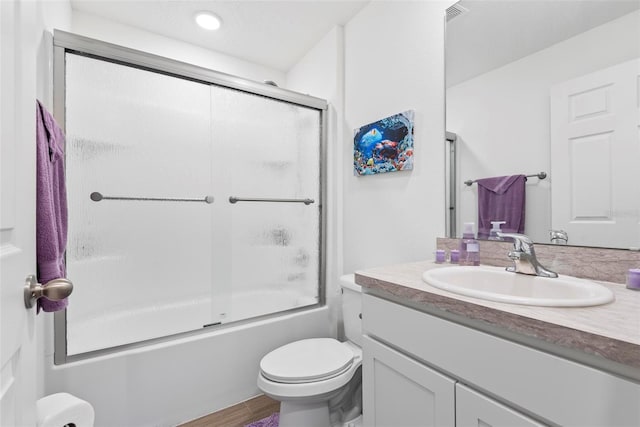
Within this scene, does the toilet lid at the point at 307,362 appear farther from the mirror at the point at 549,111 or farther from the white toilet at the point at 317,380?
the mirror at the point at 549,111

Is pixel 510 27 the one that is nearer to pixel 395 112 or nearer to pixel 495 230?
pixel 395 112

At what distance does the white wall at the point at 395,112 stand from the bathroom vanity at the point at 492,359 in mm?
561

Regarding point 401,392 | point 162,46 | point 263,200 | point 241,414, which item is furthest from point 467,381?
point 162,46

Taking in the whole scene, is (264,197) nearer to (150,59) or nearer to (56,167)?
Answer: (150,59)

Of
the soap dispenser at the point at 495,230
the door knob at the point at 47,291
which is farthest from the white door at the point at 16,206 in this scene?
the soap dispenser at the point at 495,230

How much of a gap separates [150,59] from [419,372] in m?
1.75

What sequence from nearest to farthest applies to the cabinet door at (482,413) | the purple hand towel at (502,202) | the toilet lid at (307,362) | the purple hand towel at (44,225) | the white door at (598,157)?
the cabinet door at (482,413), the purple hand towel at (44,225), the white door at (598,157), the purple hand towel at (502,202), the toilet lid at (307,362)

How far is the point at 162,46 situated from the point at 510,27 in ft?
6.86

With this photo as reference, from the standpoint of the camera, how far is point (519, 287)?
3.10 feet

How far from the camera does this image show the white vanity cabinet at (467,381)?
0.51m

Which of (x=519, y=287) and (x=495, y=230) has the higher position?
(x=495, y=230)

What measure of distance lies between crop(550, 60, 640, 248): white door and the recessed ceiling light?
188 cm

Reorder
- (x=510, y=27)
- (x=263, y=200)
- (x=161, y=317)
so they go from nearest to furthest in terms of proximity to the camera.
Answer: (x=510, y=27) < (x=161, y=317) < (x=263, y=200)

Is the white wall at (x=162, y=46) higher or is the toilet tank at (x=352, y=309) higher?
the white wall at (x=162, y=46)
